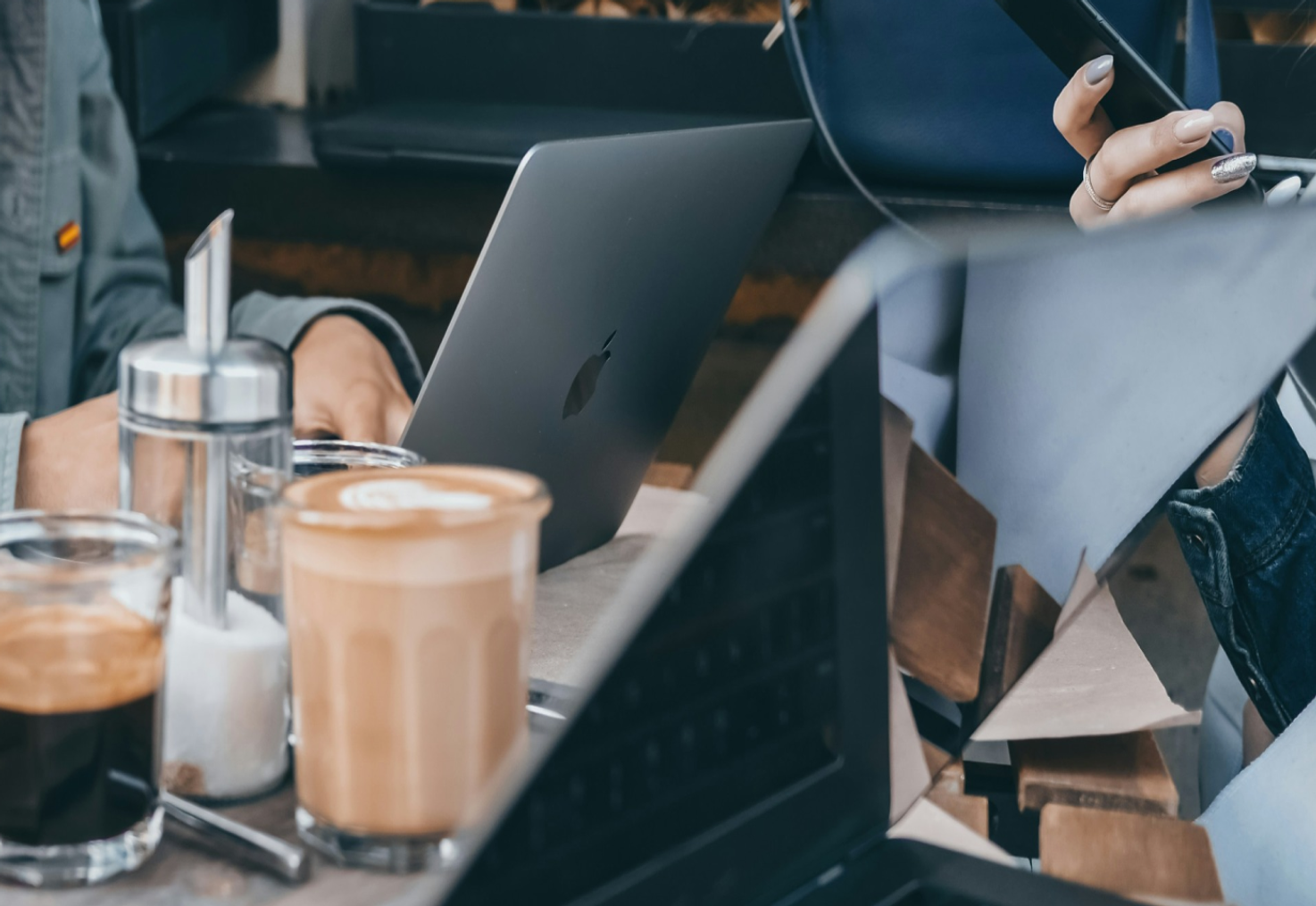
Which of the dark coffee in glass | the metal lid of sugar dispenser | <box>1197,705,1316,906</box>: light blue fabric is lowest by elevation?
<box>1197,705,1316,906</box>: light blue fabric

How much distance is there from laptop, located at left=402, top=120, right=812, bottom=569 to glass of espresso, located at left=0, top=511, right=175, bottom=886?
7.4 inches

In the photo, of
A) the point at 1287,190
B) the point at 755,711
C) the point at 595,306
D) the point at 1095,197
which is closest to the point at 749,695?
the point at 755,711

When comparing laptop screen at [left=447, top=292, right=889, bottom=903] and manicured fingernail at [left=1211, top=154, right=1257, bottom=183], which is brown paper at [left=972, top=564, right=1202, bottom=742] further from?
manicured fingernail at [left=1211, top=154, right=1257, bottom=183]

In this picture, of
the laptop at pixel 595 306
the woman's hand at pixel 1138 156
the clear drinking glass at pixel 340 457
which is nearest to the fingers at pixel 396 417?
the laptop at pixel 595 306

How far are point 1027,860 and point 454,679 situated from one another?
7.1 inches

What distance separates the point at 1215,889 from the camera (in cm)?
40

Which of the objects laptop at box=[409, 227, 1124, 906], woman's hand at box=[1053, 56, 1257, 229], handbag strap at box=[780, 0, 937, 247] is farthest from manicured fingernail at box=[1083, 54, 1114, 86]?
laptop at box=[409, 227, 1124, 906]

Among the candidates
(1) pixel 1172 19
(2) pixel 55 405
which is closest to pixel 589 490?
(2) pixel 55 405

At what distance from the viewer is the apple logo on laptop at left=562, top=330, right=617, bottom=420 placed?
657mm

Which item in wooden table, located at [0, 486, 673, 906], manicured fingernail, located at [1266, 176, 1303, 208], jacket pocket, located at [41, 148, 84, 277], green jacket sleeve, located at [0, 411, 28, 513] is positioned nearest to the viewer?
wooden table, located at [0, 486, 673, 906]

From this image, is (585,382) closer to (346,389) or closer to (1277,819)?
(346,389)

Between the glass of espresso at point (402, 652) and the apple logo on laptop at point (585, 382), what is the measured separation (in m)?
0.25

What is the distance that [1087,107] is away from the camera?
0.89 meters

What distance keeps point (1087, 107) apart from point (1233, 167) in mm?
115
